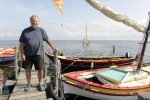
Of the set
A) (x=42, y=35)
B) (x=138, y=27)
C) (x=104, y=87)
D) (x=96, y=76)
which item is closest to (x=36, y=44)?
(x=42, y=35)

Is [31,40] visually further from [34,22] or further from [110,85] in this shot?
[110,85]

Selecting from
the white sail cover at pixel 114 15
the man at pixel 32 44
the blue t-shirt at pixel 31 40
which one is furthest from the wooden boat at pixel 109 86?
the blue t-shirt at pixel 31 40

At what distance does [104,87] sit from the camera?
812 centimetres

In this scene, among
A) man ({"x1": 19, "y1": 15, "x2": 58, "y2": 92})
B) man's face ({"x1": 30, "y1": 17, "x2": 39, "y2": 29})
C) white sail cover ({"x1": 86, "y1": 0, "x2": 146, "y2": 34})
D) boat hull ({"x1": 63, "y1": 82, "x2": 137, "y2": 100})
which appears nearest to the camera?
man's face ({"x1": 30, "y1": 17, "x2": 39, "y2": 29})

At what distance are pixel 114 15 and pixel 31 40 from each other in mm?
4842

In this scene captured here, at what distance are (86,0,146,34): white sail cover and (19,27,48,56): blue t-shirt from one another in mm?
3625

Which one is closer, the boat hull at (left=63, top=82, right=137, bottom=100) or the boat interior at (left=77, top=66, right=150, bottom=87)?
the boat hull at (left=63, top=82, right=137, bottom=100)

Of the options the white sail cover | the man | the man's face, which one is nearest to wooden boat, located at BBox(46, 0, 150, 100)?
the white sail cover

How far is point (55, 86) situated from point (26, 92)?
103 centimetres

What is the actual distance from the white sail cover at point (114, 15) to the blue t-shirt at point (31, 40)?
11.9 feet

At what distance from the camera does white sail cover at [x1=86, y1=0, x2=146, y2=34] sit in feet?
24.7

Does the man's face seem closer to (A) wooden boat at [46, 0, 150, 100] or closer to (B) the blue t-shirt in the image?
(B) the blue t-shirt

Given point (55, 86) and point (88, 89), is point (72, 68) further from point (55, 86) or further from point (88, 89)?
point (55, 86)

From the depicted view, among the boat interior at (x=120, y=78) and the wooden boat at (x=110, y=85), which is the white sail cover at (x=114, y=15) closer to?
the wooden boat at (x=110, y=85)
